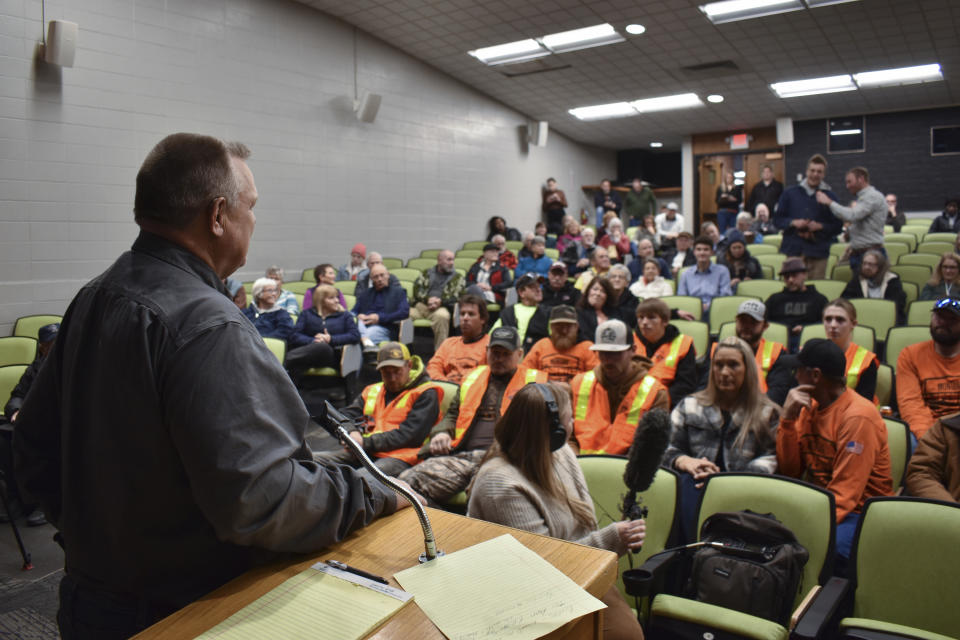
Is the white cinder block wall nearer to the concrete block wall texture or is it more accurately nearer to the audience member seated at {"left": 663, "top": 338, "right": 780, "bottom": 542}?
the audience member seated at {"left": 663, "top": 338, "right": 780, "bottom": 542}

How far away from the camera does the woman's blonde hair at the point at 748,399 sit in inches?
110

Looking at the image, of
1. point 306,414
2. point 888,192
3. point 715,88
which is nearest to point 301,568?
point 306,414

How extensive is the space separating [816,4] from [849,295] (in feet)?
12.5

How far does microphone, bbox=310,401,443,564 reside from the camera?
95cm

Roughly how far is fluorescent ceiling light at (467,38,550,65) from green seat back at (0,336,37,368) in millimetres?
6393

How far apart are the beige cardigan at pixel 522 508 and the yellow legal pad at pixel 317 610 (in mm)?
997

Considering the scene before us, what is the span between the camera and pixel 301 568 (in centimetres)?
94

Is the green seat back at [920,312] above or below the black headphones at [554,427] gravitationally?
above

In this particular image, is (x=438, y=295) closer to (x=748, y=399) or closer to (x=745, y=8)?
(x=748, y=399)

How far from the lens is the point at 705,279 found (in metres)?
6.02

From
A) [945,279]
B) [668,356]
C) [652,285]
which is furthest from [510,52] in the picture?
[668,356]

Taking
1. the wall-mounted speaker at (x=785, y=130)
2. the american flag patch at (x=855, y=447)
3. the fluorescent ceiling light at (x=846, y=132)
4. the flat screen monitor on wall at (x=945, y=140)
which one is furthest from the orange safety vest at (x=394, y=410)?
the flat screen monitor on wall at (x=945, y=140)

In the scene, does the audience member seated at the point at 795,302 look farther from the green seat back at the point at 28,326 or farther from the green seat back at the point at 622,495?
the green seat back at the point at 28,326

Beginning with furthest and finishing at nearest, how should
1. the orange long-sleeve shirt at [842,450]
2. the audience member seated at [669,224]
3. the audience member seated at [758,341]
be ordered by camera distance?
the audience member seated at [669,224], the audience member seated at [758,341], the orange long-sleeve shirt at [842,450]
